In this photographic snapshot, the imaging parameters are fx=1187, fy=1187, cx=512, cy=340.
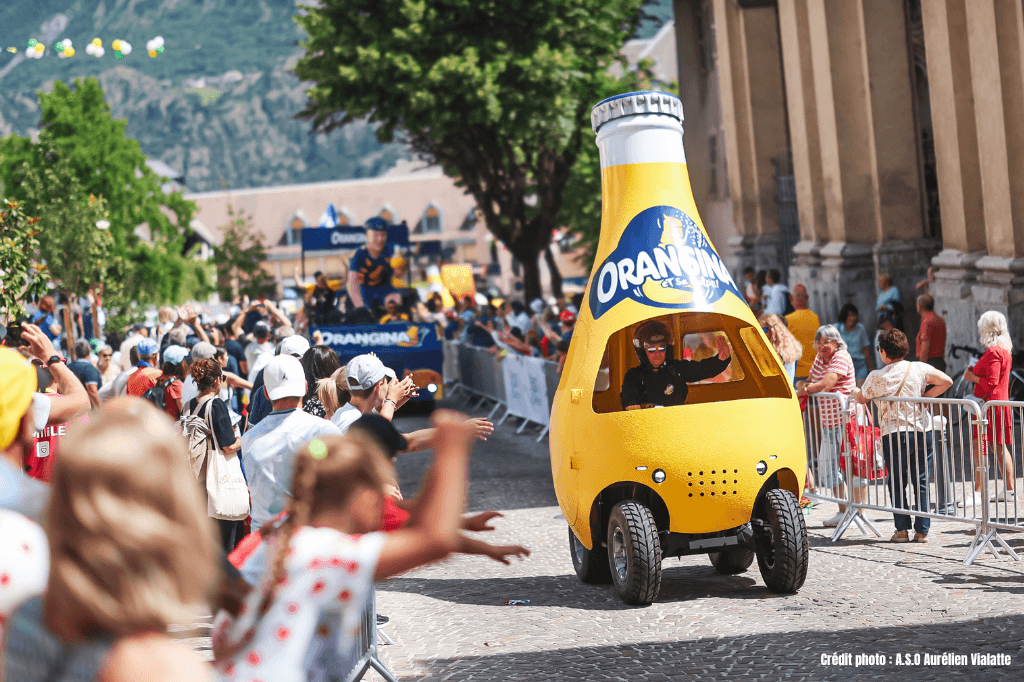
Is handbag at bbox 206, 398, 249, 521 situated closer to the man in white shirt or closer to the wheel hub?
the man in white shirt

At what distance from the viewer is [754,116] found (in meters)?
25.7

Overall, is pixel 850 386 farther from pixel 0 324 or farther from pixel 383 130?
pixel 383 130

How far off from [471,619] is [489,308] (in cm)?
1839

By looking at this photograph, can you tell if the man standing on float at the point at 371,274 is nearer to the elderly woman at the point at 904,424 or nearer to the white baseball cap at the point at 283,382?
the elderly woman at the point at 904,424

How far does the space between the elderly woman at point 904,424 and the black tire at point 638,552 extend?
247cm

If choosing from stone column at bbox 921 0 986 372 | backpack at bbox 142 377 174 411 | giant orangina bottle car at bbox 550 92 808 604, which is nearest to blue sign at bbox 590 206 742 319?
giant orangina bottle car at bbox 550 92 808 604

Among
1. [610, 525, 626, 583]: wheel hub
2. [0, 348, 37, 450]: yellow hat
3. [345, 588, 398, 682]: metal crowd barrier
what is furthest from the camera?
[610, 525, 626, 583]: wheel hub

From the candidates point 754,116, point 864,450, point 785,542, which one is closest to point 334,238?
point 754,116

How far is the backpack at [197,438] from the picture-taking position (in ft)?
24.0

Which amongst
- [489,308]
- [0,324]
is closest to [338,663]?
[0,324]

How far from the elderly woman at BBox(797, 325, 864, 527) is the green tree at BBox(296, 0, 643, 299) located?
17708 millimetres

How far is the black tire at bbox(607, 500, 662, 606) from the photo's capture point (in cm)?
746

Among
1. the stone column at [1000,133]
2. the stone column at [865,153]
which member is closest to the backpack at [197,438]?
the stone column at [1000,133]

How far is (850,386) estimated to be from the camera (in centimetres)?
1021
